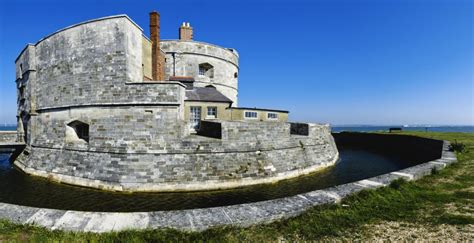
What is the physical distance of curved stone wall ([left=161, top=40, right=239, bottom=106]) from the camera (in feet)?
73.7

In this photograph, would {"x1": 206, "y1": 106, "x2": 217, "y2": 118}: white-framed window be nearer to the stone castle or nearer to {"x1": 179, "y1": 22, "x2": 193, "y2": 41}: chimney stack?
the stone castle

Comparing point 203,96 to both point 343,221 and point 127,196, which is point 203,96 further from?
point 343,221

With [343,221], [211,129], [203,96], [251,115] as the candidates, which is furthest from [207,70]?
[343,221]

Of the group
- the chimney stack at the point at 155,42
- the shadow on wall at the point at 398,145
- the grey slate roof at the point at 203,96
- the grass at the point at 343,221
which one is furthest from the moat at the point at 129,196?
the shadow on wall at the point at 398,145

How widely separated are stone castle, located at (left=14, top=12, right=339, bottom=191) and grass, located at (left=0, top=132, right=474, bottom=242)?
22.9ft

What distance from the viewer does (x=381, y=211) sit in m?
4.62

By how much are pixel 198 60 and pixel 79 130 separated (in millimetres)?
13981

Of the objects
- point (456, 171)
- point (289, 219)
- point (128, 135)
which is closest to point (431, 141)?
point (456, 171)

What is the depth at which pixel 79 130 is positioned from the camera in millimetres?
13312

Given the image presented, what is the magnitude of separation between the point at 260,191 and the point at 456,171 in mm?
8446

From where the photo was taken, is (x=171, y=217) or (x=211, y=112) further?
(x=211, y=112)

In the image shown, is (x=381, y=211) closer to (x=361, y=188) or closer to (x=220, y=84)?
(x=361, y=188)

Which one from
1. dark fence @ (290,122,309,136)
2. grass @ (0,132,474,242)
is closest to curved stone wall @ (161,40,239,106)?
dark fence @ (290,122,309,136)

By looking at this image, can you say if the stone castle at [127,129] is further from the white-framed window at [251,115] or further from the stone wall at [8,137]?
the stone wall at [8,137]
